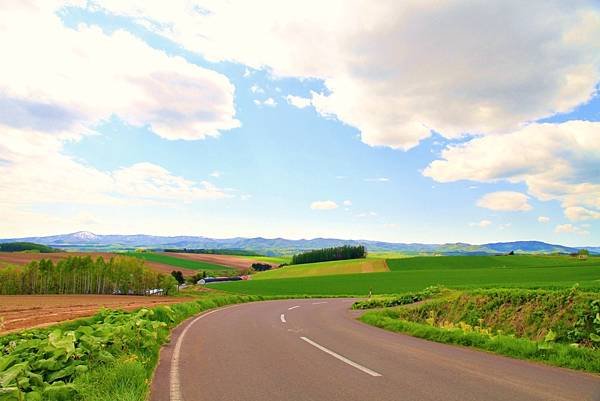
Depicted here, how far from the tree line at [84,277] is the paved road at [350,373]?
5965 centimetres

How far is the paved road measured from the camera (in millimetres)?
6035

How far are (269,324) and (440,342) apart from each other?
715cm

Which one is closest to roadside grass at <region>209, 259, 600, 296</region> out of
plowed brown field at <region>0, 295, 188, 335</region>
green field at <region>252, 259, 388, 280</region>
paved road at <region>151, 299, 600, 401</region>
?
green field at <region>252, 259, 388, 280</region>

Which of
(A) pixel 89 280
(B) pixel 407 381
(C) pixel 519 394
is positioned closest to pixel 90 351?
(B) pixel 407 381

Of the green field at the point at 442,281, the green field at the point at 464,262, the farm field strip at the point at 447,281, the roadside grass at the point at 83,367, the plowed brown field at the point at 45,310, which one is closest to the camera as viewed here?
the roadside grass at the point at 83,367

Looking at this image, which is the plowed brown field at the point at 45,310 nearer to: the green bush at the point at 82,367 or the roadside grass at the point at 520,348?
the green bush at the point at 82,367

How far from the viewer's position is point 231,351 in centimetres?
1009

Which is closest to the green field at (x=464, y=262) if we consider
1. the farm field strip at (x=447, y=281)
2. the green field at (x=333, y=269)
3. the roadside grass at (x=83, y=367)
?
the green field at (x=333, y=269)

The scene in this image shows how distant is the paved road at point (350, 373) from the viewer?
604cm

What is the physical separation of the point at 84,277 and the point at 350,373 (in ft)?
225

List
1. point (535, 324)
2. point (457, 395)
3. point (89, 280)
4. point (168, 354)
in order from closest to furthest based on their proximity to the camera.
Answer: point (457, 395) → point (168, 354) → point (535, 324) → point (89, 280)

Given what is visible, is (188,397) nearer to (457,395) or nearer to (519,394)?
(457,395)

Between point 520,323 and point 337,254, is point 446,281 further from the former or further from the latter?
point 337,254

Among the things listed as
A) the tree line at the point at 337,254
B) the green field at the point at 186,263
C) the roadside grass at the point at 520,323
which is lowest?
the green field at the point at 186,263
